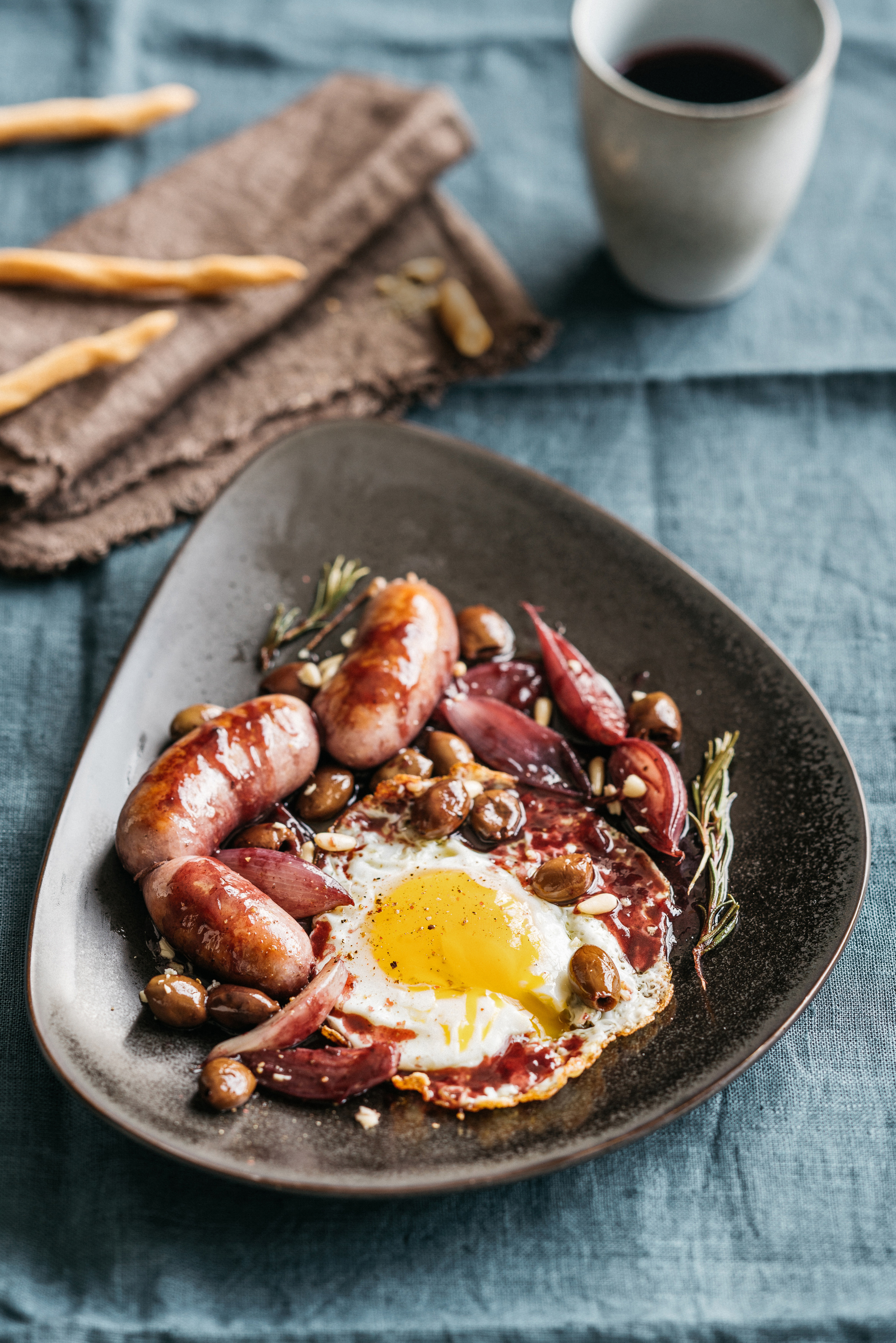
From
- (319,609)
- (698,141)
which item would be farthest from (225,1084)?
(698,141)

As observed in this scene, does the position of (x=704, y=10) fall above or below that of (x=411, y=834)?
above

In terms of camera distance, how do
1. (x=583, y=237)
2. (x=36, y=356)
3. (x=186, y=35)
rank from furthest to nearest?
1. (x=186, y=35)
2. (x=583, y=237)
3. (x=36, y=356)

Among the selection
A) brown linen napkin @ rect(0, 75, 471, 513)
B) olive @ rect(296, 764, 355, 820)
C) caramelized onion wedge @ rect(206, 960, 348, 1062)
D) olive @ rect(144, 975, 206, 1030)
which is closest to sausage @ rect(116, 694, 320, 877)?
olive @ rect(296, 764, 355, 820)

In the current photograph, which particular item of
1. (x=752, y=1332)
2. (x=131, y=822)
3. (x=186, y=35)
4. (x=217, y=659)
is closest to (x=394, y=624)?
(x=217, y=659)

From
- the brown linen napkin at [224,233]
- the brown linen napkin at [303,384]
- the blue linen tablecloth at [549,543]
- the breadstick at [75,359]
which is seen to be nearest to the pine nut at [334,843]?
the blue linen tablecloth at [549,543]

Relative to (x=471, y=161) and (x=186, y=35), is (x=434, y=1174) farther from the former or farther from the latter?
(x=186, y=35)

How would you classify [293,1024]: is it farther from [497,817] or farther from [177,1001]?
[497,817]

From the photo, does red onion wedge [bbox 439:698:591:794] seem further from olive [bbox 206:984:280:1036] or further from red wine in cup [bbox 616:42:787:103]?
red wine in cup [bbox 616:42:787:103]
